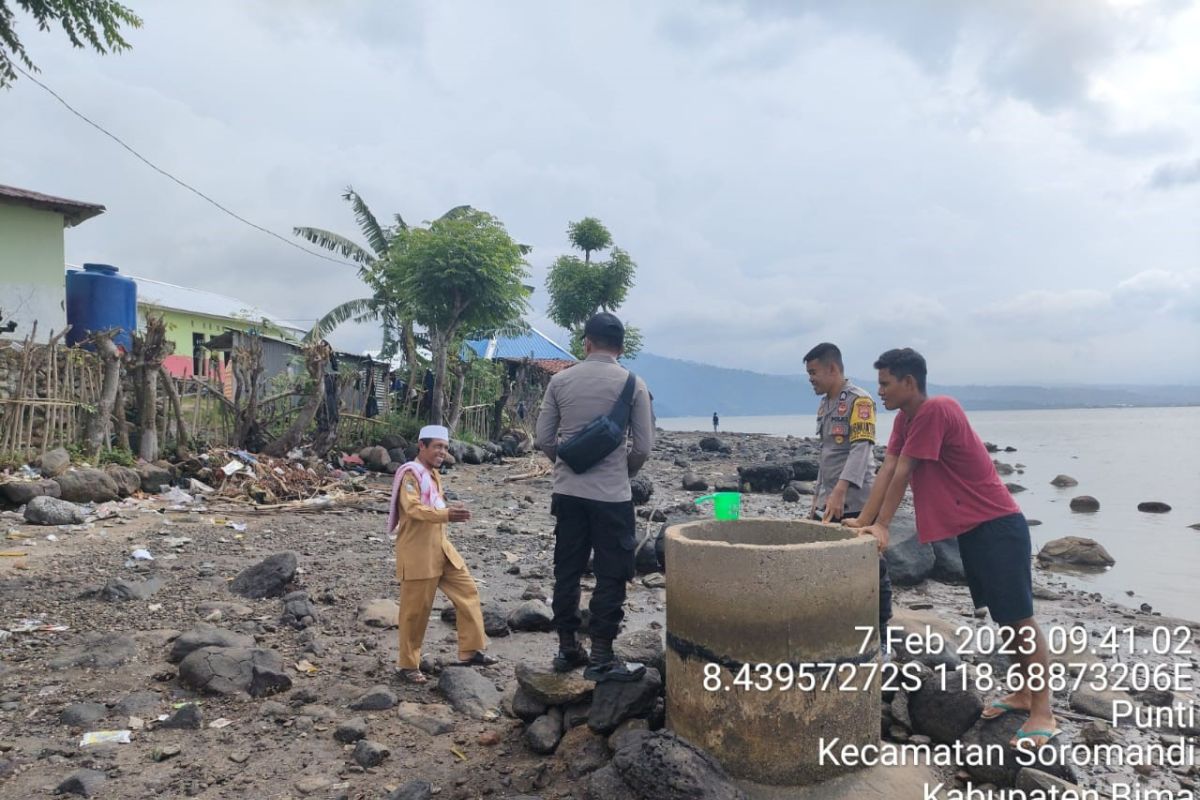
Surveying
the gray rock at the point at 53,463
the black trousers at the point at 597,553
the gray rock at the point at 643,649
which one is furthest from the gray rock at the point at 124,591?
the gray rock at the point at 53,463

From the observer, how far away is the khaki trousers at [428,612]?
4770mm

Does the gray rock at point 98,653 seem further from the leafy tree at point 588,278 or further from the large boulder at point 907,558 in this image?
the leafy tree at point 588,278

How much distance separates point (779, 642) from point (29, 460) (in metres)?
10.6

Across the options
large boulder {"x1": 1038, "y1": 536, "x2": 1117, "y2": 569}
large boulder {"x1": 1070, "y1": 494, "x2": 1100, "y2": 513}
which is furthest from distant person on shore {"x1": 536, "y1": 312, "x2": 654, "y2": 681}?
large boulder {"x1": 1070, "y1": 494, "x2": 1100, "y2": 513}

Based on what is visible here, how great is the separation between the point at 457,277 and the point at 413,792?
14.6m

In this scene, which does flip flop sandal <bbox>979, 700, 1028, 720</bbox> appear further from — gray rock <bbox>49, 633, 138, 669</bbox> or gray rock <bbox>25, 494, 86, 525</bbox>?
gray rock <bbox>25, 494, 86, 525</bbox>

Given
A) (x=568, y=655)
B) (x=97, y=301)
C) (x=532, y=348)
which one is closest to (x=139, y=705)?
(x=568, y=655)

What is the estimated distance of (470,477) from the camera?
15266 mm

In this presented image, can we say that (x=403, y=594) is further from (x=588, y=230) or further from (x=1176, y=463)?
(x=1176, y=463)

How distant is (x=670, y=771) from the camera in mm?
3186

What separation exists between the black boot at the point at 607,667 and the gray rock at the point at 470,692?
853 mm

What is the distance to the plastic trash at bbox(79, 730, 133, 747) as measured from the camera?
3.94m

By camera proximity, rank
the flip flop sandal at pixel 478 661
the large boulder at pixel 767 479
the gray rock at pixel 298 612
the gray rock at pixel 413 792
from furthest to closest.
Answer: the large boulder at pixel 767 479, the gray rock at pixel 298 612, the flip flop sandal at pixel 478 661, the gray rock at pixel 413 792

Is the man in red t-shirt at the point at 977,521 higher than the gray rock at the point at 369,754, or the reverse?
the man in red t-shirt at the point at 977,521
